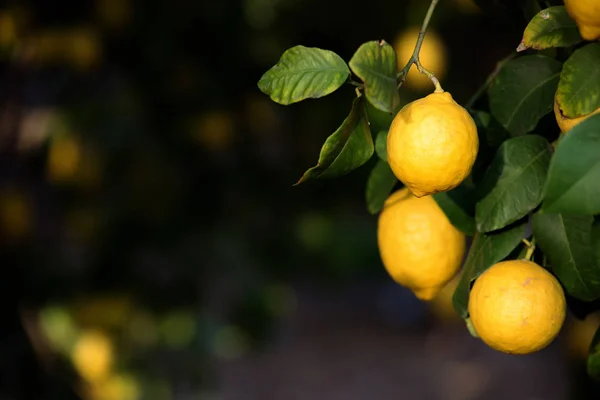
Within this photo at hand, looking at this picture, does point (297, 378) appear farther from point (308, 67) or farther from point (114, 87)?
point (308, 67)

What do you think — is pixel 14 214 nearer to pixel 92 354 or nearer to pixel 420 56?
pixel 92 354

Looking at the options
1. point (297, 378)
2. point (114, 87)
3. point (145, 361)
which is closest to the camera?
point (114, 87)

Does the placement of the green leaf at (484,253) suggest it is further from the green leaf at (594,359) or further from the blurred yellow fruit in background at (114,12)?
the blurred yellow fruit in background at (114,12)

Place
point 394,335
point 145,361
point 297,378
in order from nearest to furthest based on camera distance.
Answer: point 145,361
point 297,378
point 394,335

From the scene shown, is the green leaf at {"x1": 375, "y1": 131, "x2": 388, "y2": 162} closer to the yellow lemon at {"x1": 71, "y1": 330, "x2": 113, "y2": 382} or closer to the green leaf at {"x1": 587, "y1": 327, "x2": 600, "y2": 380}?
the green leaf at {"x1": 587, "y1": 327, "x2": 600, "y2": 380}

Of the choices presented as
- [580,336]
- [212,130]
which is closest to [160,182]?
[212,130]

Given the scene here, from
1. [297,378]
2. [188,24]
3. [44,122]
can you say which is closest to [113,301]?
[44,122]

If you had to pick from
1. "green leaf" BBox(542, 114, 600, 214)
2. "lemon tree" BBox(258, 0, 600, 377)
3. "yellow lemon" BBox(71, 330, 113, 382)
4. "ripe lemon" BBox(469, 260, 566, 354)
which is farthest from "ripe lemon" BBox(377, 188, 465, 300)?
"yellow lemon" BBox(71, 330, 113, 382)

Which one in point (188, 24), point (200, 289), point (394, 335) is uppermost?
point (188, 24)
